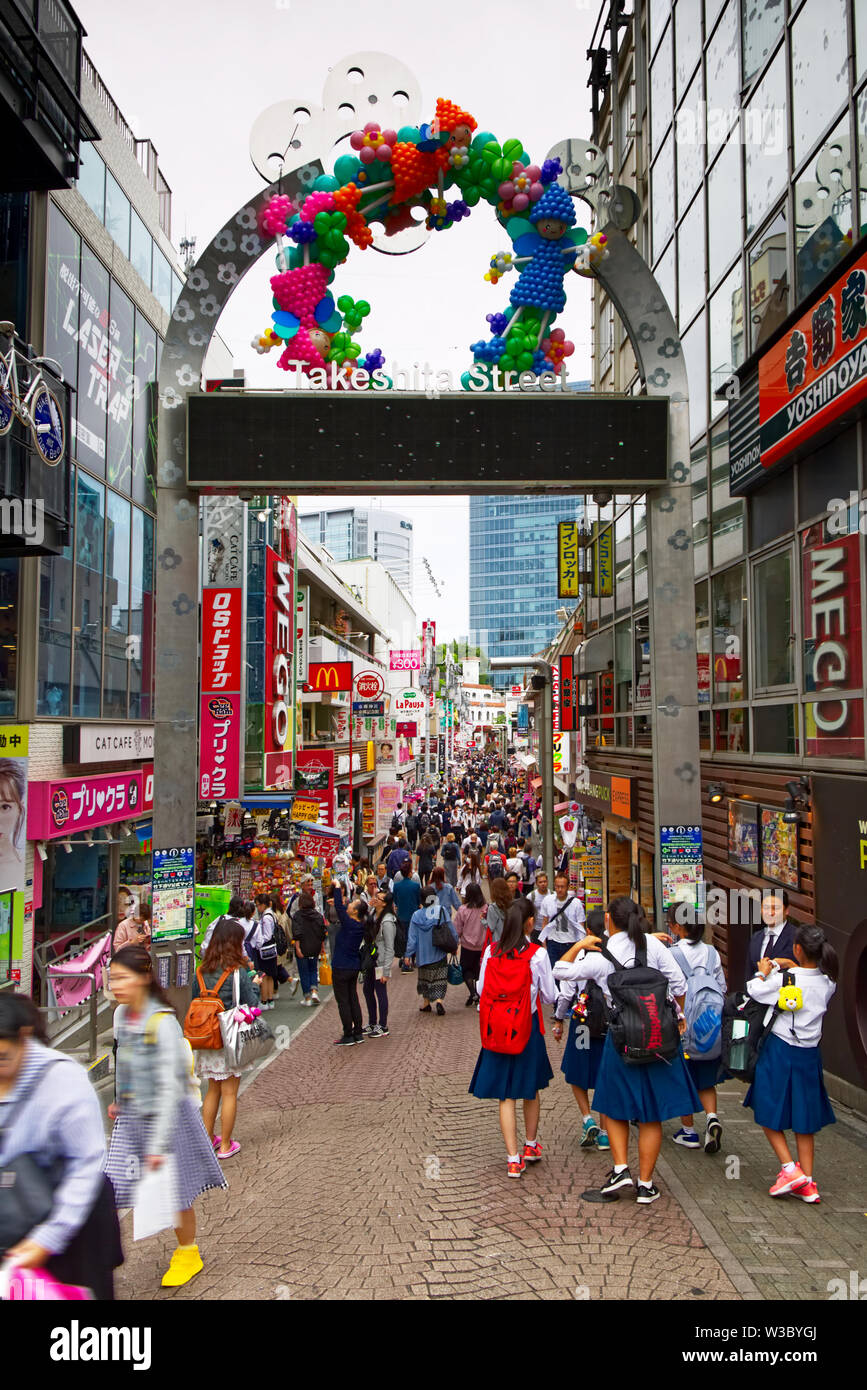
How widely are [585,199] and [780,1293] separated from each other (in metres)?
9.62

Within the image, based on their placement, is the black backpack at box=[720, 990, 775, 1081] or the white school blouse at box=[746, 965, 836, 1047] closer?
the white school blouse at box=[746, 965, 836, 1047]

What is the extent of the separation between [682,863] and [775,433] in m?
4.37

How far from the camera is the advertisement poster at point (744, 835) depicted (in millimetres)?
10258

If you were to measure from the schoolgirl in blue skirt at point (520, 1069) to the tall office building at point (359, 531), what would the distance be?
143m

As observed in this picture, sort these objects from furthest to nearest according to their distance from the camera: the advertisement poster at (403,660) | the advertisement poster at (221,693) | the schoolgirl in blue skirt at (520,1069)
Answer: the advertisement poster at (403,660) < the advertisement poster at (221,693) < the schoolgirl in blue skirt at (520,1069)

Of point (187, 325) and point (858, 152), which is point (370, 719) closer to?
point (187, 325)

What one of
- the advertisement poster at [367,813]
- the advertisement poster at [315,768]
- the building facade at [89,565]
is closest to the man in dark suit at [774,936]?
the building facade at [89,565]

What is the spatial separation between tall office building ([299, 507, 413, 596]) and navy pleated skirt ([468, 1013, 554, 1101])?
143543 mm

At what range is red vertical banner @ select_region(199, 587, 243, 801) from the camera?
50.5 feet

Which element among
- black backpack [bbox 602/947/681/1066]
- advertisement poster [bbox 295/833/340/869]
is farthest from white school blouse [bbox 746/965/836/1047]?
advertisement poster [bbox 295/833/340/869]

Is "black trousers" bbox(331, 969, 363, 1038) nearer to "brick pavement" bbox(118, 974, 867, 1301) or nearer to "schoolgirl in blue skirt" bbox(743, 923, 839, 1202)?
"brick pavement" bbox(118, 974, 867, 1301)

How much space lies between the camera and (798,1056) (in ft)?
17.8

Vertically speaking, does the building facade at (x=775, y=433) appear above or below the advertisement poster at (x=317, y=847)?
above

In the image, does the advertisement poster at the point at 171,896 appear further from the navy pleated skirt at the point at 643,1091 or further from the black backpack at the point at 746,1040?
the black backpack at the point at 746,1040
